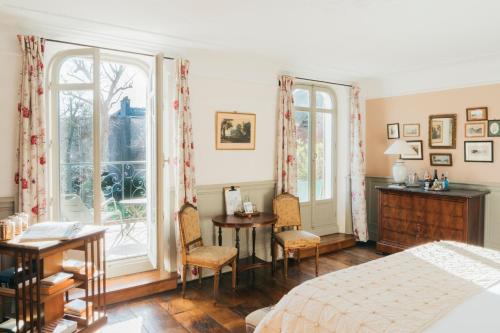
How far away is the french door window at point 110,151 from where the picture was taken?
11.6 ft

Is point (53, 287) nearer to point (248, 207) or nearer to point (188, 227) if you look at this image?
point (188, 227)

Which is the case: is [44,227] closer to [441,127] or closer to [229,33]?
[229,33]

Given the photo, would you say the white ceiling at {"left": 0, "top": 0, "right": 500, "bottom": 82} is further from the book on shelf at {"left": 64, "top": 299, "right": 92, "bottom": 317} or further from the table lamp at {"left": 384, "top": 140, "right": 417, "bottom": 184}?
the book on shelf at {"left": 64, "top": 299, "right": 92, "bottom": 317}

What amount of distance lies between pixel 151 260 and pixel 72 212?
42.0 inches

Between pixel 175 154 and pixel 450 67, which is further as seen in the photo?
pixel 450 67

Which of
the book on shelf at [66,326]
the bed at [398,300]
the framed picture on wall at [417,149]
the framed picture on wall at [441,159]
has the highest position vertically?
the framed picture on wall at [417,149]

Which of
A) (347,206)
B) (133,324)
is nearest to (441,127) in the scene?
(347,206)

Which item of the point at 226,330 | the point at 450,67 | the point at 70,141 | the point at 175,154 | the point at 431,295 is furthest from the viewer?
the point at 450,67

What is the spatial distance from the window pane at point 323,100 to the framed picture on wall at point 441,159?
1751 mm

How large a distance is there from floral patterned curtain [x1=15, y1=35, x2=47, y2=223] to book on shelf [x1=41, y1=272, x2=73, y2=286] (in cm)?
70

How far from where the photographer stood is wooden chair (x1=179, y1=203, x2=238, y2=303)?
369 centimetres

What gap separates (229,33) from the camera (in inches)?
145

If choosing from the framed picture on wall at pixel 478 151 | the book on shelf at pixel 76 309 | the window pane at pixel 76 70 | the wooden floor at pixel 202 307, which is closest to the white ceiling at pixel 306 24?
the window pane at pixel 76 70

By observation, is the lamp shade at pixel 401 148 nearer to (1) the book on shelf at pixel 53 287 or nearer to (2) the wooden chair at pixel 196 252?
(2) the wooden chair at pixel 196 252
